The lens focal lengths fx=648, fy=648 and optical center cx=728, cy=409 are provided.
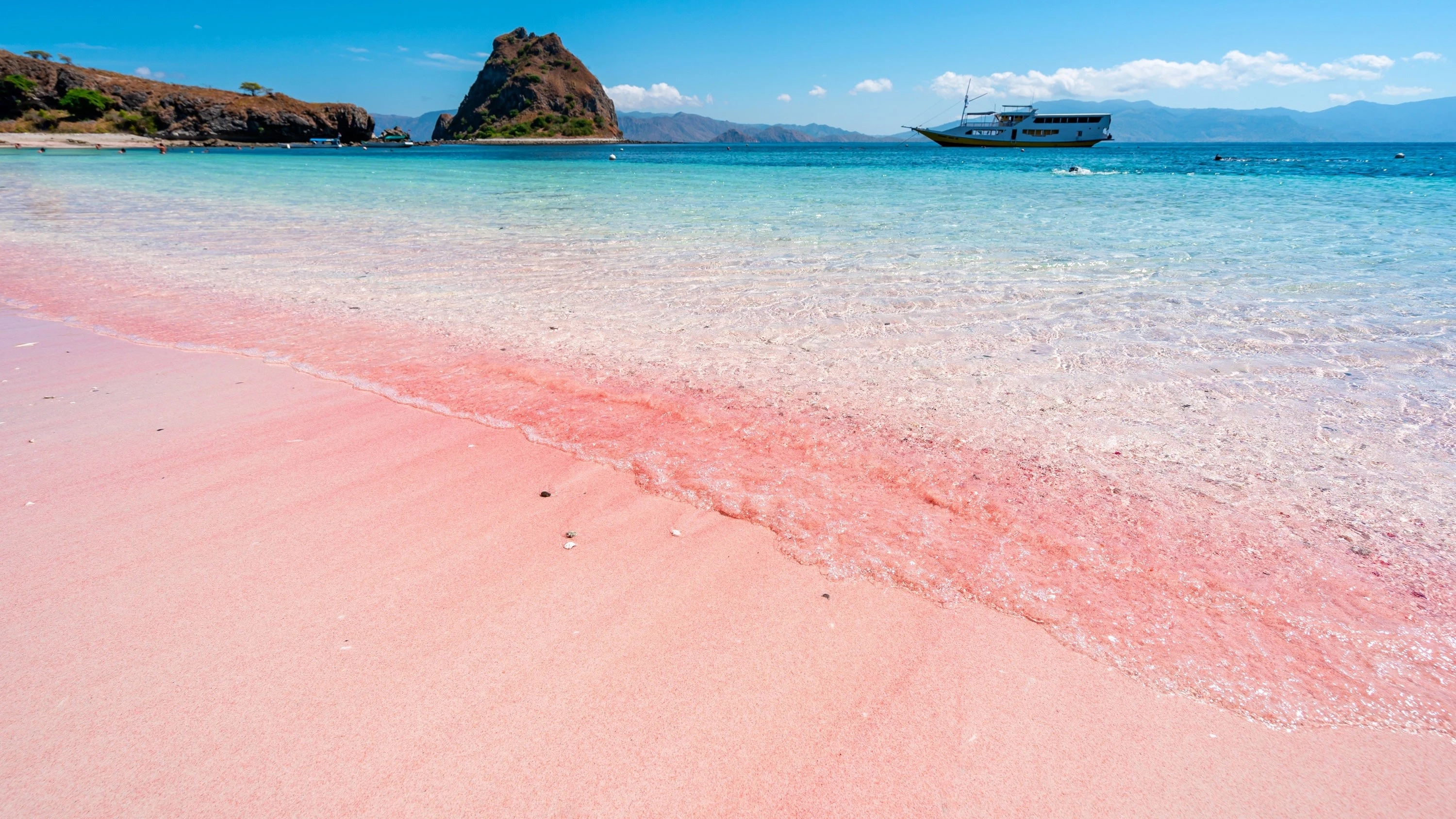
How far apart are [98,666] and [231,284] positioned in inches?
277

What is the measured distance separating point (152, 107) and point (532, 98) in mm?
90494

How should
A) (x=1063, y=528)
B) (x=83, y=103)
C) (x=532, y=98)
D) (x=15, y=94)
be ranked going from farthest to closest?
(x=532, y=98) < (x=83, y=103) < (x=15, y=94) < (x=1063, y=528)

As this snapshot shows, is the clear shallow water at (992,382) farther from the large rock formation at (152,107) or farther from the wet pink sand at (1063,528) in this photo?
the large rock formation at (152,107)

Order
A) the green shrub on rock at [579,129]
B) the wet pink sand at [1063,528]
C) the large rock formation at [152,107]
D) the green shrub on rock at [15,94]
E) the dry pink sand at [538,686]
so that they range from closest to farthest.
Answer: the dry pink sand at [538,686], the wet pink sand at [1063,528], the green shrub on rock at [15,94], the large rock formation at [152,107], the green shrub on rock at [579,129]

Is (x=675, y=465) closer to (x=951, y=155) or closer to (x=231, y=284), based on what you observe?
(x=231, y=284)

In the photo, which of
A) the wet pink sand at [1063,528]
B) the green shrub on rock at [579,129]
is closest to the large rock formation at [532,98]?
the green shrub on rock at [579,129]

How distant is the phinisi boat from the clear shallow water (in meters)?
74.8

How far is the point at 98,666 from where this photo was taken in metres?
1.98

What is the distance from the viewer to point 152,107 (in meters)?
81.8

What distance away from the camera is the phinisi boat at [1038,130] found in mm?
75625

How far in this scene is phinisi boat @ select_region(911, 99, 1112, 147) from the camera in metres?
75.6

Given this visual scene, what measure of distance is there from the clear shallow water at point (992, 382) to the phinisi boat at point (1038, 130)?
2945 inches

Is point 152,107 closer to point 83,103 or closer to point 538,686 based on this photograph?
point 83,103

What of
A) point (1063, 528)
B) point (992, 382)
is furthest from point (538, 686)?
point (992, 382)
